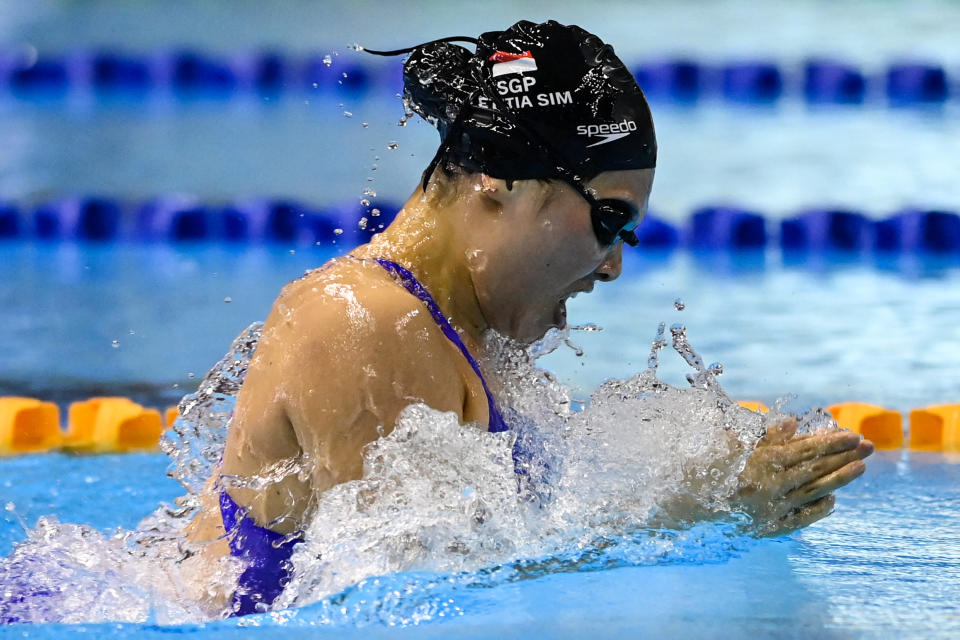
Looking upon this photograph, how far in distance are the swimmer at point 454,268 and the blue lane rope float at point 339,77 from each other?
7.17 metres

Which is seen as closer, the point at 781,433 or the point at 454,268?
the point at 454,268

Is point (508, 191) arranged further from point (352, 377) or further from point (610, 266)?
point (352, 377)

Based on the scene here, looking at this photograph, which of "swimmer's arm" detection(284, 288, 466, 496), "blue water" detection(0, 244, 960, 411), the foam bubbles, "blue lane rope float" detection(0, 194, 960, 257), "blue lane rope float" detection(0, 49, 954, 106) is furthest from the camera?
"blue lane rope float" detection(0, 49, 954, 106)

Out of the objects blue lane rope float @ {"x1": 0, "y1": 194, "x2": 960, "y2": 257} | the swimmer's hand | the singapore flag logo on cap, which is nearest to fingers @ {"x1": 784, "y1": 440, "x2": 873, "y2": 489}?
the swimmer's hand

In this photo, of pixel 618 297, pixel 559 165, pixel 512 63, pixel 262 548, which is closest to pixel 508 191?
pixel 559 165

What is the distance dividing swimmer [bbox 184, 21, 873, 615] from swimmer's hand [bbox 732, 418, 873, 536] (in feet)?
1.36

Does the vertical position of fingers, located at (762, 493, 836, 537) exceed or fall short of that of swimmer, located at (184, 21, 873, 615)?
it falls short

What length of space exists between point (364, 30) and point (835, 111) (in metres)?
4.28

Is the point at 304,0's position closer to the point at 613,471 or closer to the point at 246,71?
the point at 246,71

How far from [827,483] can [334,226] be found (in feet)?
14.8

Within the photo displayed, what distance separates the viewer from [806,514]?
195 centimetres

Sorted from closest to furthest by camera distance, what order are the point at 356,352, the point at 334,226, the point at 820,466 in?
the point at 356,352 → the point at 820,466 → the point at 334,226

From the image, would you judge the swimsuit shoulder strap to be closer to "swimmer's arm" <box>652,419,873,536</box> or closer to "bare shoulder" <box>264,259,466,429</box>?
"bare shoulder" <box>264,259,466,429</box>

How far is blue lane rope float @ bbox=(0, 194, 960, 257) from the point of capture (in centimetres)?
591
